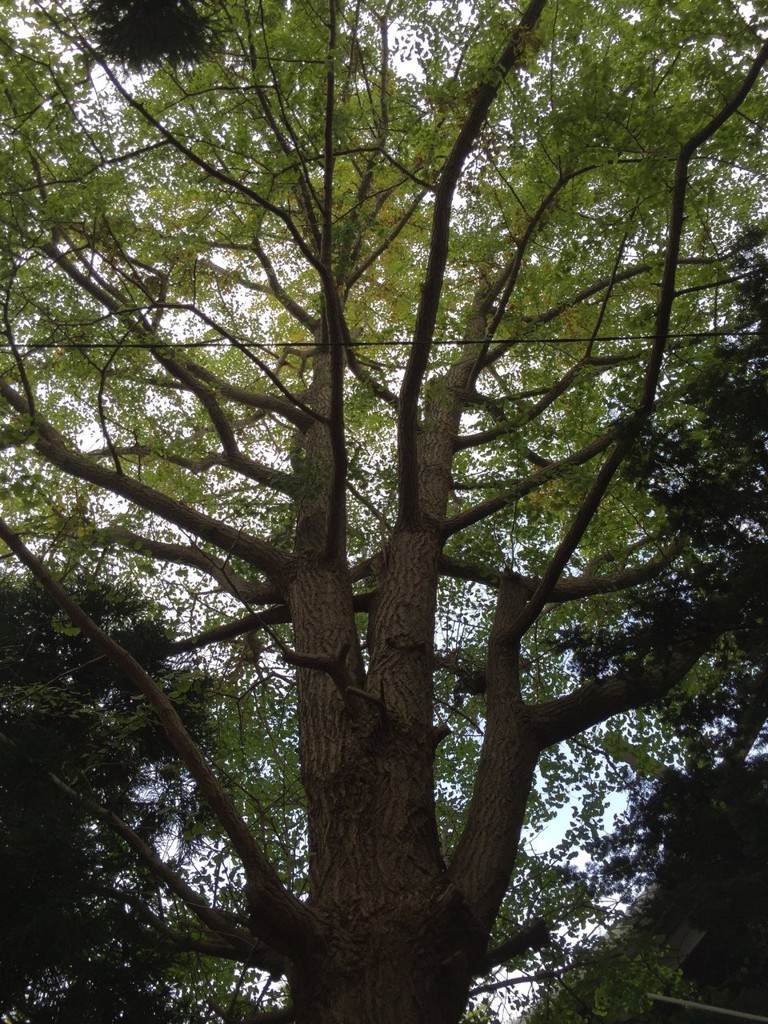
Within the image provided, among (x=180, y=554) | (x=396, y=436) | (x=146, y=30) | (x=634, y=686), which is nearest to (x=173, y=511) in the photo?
(x=180, y=554)

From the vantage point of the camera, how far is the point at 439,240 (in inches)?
162

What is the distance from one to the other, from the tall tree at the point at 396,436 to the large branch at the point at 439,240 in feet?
0.07

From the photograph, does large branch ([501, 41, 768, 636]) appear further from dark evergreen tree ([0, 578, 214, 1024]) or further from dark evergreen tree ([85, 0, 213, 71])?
dark evergreen tree ([0, 578, 214, 1024])

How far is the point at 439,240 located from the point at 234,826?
282 cm

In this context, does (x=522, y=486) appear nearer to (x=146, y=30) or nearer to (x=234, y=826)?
(x=234, y=826)

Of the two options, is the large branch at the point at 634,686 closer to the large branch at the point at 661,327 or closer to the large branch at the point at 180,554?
the large branch at the point at 661,327

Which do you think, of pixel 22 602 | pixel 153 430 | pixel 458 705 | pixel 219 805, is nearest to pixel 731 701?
pixel 458 705

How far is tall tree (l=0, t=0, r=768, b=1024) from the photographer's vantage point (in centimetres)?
362

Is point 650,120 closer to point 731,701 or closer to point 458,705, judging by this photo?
point 731,701

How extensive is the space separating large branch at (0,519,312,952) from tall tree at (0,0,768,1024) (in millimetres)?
14

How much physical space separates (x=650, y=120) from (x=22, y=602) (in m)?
4.71

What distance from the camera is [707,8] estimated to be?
407cm

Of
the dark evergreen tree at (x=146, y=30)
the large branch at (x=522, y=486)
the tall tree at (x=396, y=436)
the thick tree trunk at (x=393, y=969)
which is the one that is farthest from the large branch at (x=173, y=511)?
the dark evergreen tree at (x=146, y=30)

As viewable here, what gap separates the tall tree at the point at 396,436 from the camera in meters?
3.62
